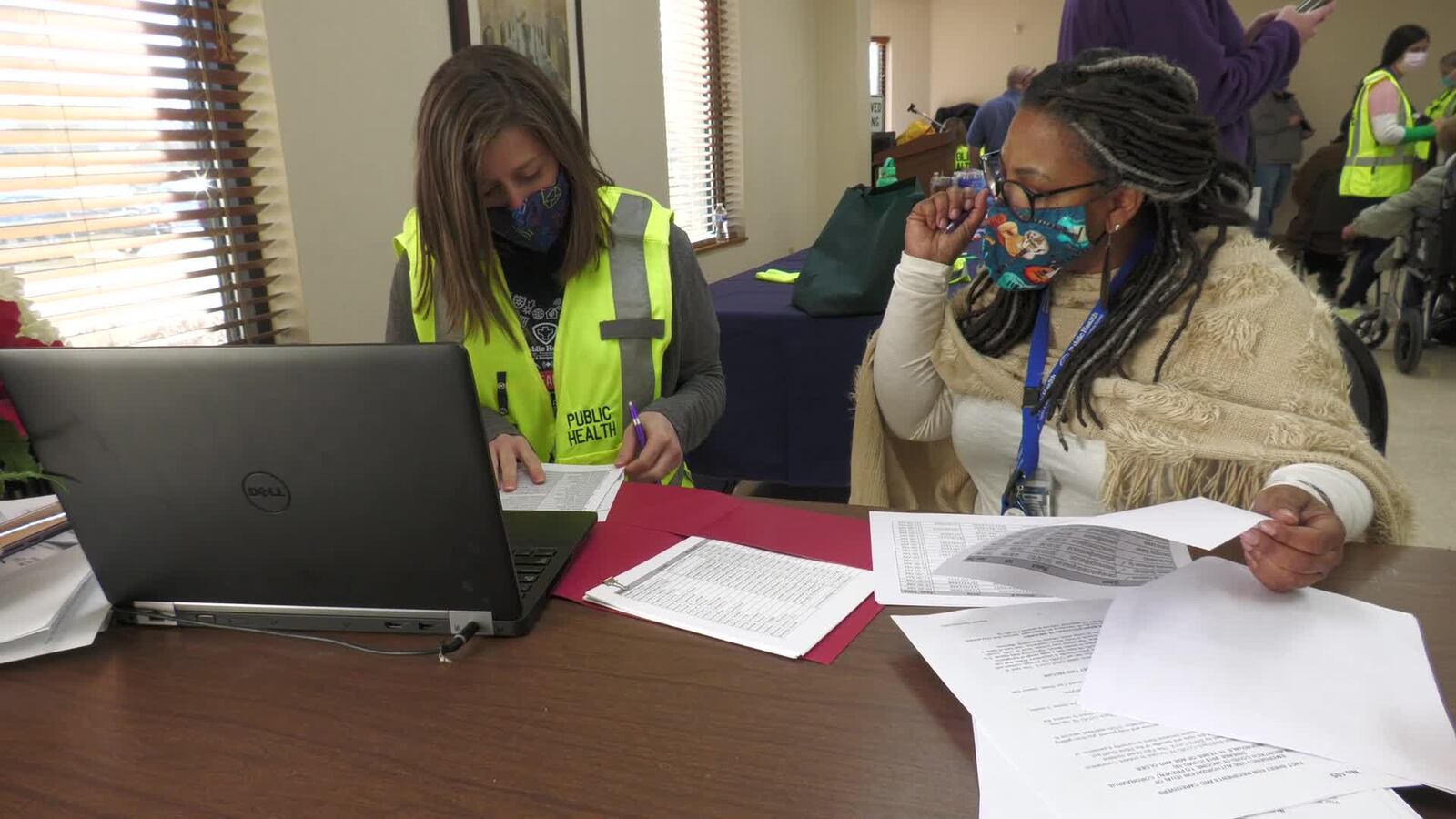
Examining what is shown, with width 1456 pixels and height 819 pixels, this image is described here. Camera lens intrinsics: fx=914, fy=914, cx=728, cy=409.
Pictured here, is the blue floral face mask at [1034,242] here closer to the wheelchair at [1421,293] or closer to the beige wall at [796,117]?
the beige wall at [796,117]

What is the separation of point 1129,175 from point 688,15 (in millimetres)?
3632

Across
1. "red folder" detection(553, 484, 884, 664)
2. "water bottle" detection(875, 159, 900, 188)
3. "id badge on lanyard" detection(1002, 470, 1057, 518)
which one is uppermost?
"water bottle" detection(875, 159, 900, 188)

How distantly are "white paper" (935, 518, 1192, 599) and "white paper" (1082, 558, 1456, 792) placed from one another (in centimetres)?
2

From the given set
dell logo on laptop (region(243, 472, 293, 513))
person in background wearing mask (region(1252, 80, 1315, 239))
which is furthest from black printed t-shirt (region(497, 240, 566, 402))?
person in background wearing mask (region(1252, 80, 1315, 239))

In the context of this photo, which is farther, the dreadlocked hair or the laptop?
the dreadlocked hair

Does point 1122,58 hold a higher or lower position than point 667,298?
higher

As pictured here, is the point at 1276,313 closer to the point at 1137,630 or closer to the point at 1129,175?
the point at 1129,175

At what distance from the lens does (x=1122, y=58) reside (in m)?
1.29

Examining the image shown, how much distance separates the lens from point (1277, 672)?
2.30 feet

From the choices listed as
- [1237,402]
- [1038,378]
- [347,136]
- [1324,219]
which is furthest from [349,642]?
[1324,219]

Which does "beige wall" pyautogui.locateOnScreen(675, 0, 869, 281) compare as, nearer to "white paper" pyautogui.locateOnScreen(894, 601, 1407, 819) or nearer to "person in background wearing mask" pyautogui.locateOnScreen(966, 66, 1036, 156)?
"person in background wearing mask" pyautogui.locateOnScreen(966, 66, 1036, 156)

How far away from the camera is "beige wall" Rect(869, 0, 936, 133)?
9.96 meters

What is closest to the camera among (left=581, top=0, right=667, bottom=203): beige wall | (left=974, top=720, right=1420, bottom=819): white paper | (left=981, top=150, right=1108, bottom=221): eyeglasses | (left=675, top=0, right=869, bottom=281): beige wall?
(left=974, top=720, right=1420, bottom=819): white paper

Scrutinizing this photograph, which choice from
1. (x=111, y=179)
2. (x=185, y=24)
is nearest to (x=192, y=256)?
(x=111, y=179)
